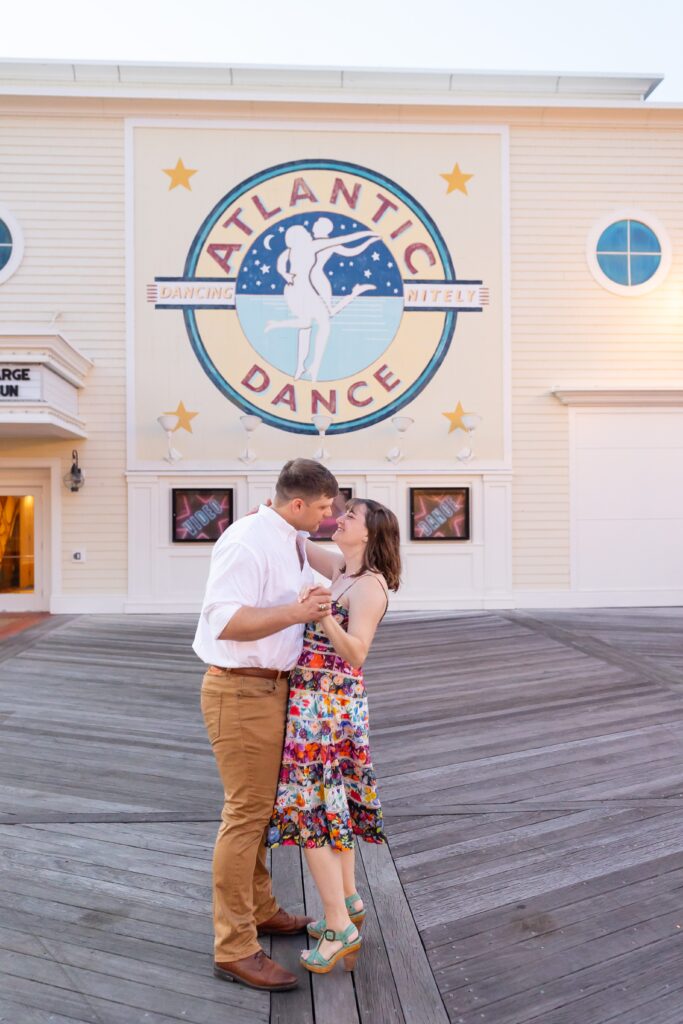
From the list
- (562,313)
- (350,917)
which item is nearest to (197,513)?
(562,313)

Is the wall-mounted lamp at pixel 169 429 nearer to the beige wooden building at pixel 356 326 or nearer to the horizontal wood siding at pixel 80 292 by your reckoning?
the beige wooden building at pixel 356 326

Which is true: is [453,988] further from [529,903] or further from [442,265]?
[442,265]

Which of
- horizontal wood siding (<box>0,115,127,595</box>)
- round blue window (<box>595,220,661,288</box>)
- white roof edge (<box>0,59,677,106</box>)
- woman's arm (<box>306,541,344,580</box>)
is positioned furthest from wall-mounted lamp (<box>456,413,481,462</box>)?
woman's arm (<box>306,541,344,580</box>)

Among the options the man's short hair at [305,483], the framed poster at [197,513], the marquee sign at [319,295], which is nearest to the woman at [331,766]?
the man's short hair at [305,483]

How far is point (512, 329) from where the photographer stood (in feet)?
37.6

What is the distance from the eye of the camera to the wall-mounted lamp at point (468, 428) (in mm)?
10914

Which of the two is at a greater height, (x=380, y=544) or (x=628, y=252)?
(x=628, y=252)

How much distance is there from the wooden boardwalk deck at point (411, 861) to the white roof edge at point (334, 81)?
10.0 m

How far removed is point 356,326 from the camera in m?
11.3

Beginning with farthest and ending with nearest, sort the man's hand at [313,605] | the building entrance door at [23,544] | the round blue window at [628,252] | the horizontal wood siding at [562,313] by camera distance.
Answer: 1. the round blue window at [628,252]
2. the horizontal wood siding at [562,313]
3. the building entrance door at [23,544]
4. the man's hand at [313,605]

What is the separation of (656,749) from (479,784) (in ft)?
4.39

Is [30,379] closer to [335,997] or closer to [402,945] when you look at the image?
[402,945]

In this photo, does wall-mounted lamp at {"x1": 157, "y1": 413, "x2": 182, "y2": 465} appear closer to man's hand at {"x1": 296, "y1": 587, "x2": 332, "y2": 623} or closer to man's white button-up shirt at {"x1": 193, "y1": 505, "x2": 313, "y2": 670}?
man's white button-up shirt at {"x1": 193, "y1": 505, "x2": 313, "y2": 670}

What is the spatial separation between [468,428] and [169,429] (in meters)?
4.45
